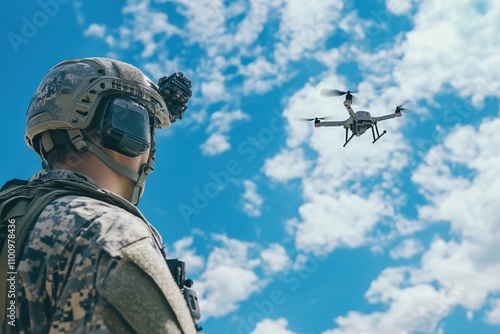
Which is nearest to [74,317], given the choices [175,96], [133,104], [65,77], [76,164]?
[76,164]

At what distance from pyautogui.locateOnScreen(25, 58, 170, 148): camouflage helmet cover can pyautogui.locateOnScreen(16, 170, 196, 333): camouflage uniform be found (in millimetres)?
1677

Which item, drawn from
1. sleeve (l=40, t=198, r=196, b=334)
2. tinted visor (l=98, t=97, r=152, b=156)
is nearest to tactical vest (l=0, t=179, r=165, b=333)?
sleeve (l=40, t=198, r=196, b=334)

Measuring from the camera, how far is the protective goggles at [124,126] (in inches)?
181

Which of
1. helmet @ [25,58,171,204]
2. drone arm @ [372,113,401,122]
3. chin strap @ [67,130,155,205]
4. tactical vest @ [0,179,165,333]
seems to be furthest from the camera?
drone arm @ [372,113,401,122]

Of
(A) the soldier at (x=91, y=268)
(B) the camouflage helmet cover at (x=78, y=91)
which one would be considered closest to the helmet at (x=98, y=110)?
(B) the camouflage helmet cover at (x=78, y=91)

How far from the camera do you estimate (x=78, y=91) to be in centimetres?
499

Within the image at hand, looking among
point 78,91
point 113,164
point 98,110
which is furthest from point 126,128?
point 78,91

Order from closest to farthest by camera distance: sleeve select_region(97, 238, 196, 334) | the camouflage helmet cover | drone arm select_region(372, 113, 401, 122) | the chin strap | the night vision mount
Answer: sleeve select_region(97, 238, 196, 334)
the chin strap
the camouflage helmet cover
the night vision mount
drone arm select_region(372, 113, 401, 122)

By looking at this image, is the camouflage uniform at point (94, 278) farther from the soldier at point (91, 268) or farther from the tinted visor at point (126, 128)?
the tinted visor at point (126, 128)

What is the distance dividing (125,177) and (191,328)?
188 centimetres

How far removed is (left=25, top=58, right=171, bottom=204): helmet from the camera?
464cm

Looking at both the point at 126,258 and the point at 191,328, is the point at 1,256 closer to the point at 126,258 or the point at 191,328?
the point at 126,258

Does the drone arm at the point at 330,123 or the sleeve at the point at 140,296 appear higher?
the drone arm at the point at 330,123

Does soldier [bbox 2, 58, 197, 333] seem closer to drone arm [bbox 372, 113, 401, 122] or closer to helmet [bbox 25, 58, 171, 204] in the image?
helmet [bbox 25, 58, 171, 204]
